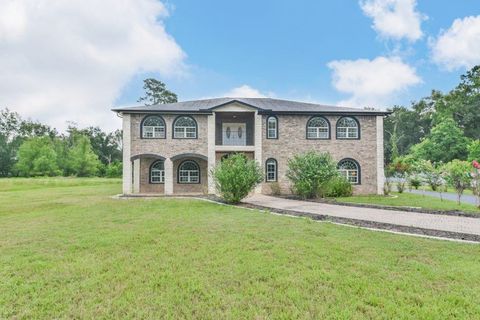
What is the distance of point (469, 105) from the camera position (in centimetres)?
4428

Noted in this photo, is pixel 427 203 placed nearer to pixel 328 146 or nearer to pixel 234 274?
pixel 328 146

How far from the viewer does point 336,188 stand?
16.9 m

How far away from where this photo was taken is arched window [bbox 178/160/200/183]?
65.0 feet

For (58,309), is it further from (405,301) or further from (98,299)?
(405,301)

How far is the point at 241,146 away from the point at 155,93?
38.0 metres

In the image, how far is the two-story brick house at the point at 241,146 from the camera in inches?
731

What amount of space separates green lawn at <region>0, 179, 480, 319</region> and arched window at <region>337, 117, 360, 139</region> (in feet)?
42.7

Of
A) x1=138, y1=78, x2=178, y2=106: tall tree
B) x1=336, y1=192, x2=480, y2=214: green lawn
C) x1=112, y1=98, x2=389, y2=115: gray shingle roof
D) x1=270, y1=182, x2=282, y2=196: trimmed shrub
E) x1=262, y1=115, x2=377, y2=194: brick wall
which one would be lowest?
x1=336, y1=192, x2=480, y2=214: green lawn

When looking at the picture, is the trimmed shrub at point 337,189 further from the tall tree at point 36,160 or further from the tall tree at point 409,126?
the tall tree at point 36,160

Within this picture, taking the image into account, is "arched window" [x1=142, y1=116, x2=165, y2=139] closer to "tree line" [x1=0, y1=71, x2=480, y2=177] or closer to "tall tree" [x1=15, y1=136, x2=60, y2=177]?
"tree line" [x1=0, y1=71, x2=480, y2=177]

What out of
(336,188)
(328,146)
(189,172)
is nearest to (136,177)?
(189,172)

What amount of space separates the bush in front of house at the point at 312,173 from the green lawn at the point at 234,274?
24.6 feet

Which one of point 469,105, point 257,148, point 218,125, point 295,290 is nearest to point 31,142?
point 218,125

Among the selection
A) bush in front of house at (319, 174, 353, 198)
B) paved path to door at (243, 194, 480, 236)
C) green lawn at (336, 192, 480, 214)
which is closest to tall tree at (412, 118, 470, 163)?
green lawn at (336, 192, 480, 214)
